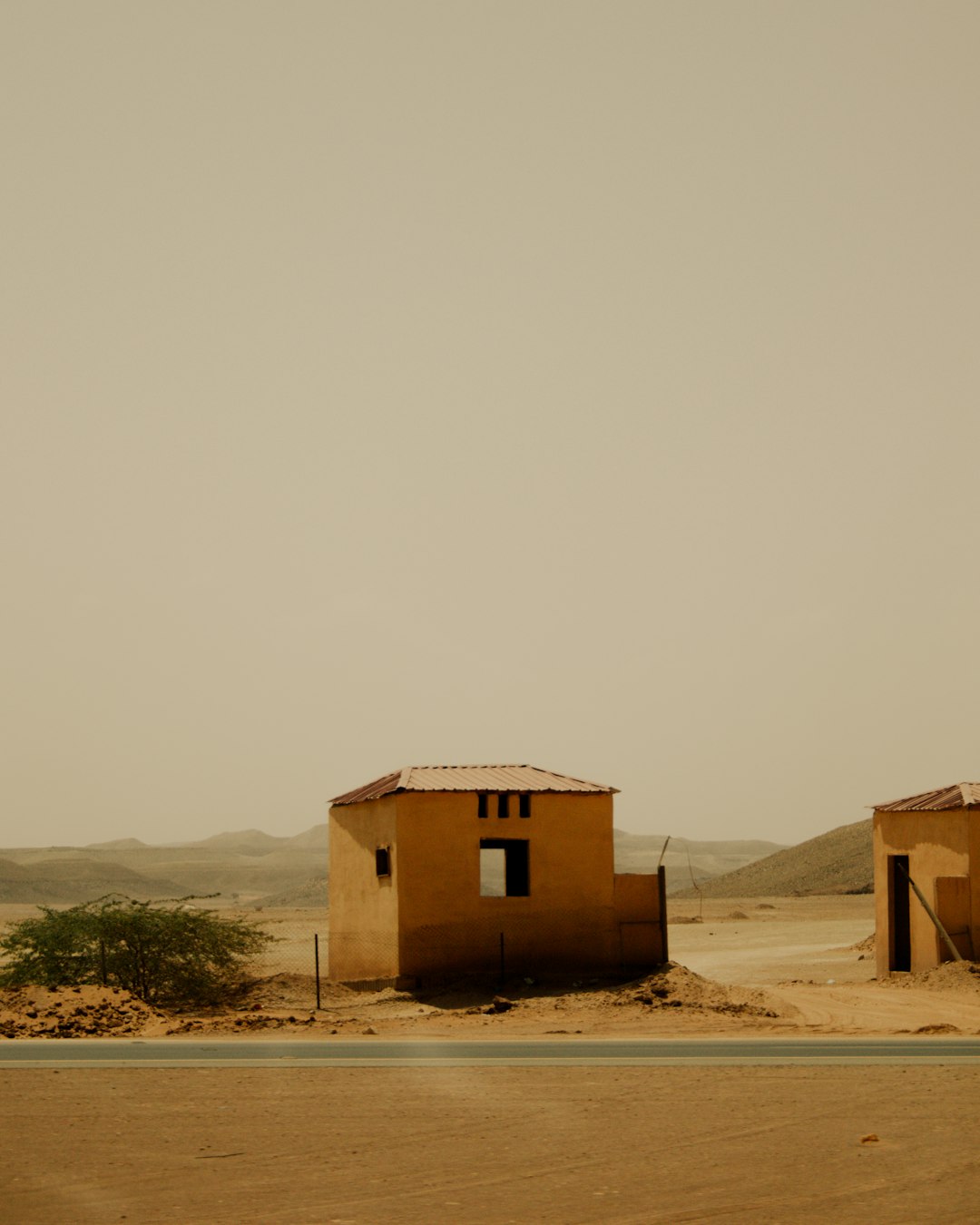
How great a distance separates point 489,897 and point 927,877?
8576 millimetres

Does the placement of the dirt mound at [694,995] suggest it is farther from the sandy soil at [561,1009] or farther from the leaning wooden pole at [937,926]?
the leaning wooden pole at [937,926]

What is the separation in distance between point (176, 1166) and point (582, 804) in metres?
16.6

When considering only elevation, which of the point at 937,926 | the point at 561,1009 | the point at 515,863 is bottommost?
the point at 561,1009

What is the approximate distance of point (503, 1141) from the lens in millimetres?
12461

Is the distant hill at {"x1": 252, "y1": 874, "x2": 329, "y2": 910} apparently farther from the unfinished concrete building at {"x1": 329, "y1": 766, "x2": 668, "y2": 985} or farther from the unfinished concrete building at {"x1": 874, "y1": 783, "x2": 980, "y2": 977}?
the unfinished concrete building at {"x1": 329, "y1": 766, "x2": 668, "y2": 985}

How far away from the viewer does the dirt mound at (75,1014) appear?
70.8 ft

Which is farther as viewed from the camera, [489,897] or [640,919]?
[640,919]

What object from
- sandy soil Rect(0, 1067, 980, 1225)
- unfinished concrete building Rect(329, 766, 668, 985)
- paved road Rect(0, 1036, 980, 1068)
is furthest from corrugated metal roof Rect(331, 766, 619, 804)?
sandy soil Rect(0, 1067, 980, 1225)

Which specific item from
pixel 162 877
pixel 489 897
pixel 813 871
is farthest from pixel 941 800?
pixel 162 877

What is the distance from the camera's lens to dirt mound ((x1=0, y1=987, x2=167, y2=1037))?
21.6 meters

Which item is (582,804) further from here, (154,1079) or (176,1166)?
(176,1166)

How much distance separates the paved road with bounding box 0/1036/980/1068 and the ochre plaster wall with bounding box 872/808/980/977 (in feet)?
26.0

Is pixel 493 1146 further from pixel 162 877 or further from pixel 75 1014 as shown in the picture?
pixel 162 877

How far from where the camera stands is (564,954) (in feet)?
87.4
